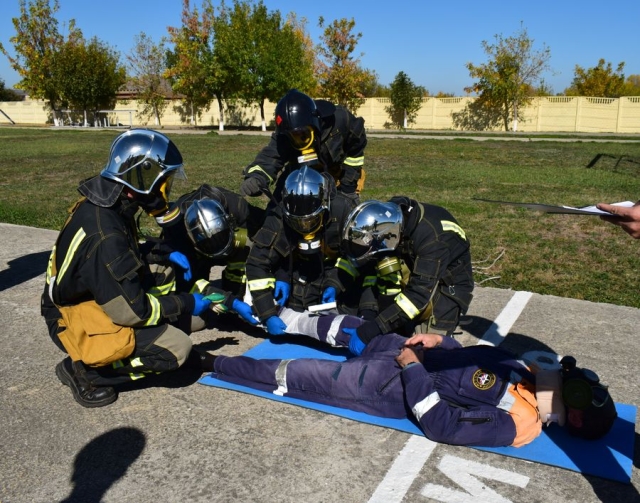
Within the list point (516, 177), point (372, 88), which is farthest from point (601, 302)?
point (372, 88)

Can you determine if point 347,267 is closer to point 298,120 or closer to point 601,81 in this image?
point 298,120

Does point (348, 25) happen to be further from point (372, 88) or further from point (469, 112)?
point (372, 88)

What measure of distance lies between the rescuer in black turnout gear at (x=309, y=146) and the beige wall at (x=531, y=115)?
34.6m

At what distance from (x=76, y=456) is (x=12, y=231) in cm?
623

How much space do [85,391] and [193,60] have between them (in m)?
39.7

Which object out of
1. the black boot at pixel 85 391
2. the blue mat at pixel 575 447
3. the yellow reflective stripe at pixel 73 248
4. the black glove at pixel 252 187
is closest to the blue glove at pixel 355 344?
the blue mat at pixel 575 447

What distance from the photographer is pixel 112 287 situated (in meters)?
3.59

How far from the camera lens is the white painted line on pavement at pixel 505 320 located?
483cm

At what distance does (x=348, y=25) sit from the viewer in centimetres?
4381

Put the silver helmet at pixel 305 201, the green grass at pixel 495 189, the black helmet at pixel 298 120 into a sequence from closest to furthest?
the silver helmet at pixel 305 201, the black helmet at pixel 298 120, the green grass at pixel 495 189

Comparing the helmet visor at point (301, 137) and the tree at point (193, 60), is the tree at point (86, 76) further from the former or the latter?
the helmet visor at point (301, 137)

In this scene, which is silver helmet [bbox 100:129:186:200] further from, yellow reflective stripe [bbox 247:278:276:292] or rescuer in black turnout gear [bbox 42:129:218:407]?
yellow reflective stripe [bbox 247:278:276:292]

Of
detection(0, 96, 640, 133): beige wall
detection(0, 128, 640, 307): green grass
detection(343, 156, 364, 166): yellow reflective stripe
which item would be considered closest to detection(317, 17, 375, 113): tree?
detection(0, 96, 640, 133): beige wall

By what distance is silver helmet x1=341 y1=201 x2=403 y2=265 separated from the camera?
4098mm
